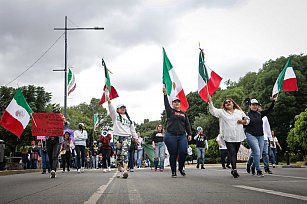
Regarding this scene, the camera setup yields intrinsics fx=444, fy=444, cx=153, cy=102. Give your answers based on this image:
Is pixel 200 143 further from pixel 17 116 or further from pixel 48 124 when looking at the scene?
pixel 48 124

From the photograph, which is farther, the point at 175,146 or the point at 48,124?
the point at 48,124

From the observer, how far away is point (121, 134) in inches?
448

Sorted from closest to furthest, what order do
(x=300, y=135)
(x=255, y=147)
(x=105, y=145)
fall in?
(x=255, y=147), (x=105, y=145), (x=300, y=135)

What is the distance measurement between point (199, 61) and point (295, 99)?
32930 millimetres

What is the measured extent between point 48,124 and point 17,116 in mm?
2155

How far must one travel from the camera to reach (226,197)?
6.03 metres

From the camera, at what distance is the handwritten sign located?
1349 cm

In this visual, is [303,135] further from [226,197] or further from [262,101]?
[226,197]

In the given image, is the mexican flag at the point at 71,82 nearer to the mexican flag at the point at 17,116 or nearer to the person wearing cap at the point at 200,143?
the person wearing cap at the point at 200,143

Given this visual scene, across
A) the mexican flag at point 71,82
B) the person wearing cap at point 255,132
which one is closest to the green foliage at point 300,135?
the mexican flag at point 71,82

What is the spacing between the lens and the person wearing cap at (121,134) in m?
11.3

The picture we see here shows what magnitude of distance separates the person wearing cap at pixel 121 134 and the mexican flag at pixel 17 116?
5095 mm

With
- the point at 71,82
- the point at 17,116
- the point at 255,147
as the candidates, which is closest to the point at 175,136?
the point at 255,147

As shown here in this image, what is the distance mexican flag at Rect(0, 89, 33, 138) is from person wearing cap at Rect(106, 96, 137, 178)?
509cm
